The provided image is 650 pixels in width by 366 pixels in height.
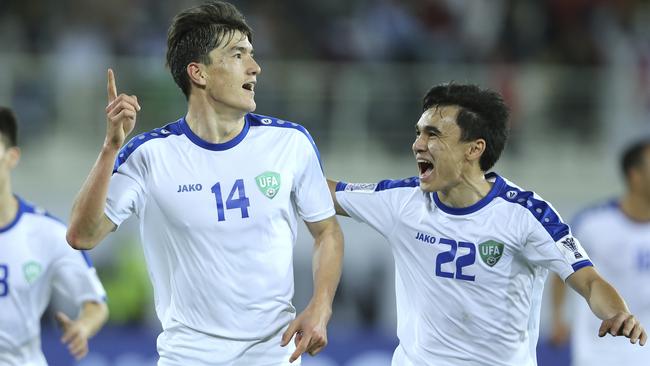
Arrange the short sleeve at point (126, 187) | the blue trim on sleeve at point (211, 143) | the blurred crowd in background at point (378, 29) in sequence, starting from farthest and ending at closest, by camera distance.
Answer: the blurred crowd in background at point (378, 29) → the blue trim on sleeve at point (211, 143) → the short sleeve at point (126, 187)

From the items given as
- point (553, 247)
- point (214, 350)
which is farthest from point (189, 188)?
point (553, 247)

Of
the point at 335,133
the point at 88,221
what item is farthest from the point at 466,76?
the point at 88,221

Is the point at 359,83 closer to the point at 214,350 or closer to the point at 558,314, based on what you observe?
the point at 558,314

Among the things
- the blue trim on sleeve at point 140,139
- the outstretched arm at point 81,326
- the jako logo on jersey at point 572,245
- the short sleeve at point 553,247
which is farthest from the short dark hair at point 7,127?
the jako logo on jersey at point 572,245

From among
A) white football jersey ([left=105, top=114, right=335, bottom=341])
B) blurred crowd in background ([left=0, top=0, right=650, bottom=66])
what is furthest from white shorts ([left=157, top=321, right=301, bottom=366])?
blurred crowd in background ([left=0, top=0, right=650, bottom=66])

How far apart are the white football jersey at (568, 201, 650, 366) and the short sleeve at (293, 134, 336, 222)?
3387mm

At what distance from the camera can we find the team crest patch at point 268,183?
5.61 m

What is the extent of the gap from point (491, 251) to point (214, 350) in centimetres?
140

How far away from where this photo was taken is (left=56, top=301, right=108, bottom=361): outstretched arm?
21.2 ft

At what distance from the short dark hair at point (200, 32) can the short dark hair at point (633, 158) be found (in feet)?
12.5

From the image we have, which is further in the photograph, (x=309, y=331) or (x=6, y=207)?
(x=6, y=207)

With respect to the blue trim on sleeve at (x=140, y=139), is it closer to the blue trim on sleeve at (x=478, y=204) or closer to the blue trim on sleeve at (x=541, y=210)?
the blue trim on sleeve at (x=478, y=204)

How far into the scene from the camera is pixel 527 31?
1447 cm

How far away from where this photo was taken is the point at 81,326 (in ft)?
21.5
